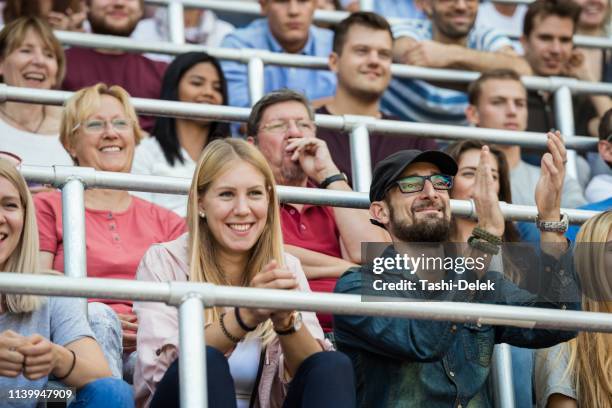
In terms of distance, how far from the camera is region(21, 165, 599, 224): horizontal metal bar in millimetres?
4609

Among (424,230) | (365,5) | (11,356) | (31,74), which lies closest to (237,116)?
(31,74)

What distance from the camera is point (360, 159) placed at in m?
5.62

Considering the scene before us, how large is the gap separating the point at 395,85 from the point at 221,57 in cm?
108

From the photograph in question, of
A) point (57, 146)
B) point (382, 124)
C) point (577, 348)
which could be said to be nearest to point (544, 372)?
point (577, 348)

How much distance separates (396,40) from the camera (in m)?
7.62

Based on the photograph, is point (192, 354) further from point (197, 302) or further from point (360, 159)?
point (360, 159)

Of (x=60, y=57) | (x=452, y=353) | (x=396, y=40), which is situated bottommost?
(x=452, y=353)

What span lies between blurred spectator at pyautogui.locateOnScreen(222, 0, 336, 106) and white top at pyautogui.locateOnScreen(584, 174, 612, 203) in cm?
141

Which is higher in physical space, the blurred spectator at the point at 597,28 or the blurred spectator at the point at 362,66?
the blurred spectator at the point at 597,28

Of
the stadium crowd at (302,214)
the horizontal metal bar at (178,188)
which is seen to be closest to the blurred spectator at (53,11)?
the stadium crowd at (302,214)

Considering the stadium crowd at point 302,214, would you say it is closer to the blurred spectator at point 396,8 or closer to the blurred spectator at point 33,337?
the blurred spectator at point 33,337

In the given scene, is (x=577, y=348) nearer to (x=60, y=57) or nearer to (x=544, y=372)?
(x=544, y=372)

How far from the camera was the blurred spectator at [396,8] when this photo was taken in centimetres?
861

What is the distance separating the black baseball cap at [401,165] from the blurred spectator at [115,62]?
8.07 ft
